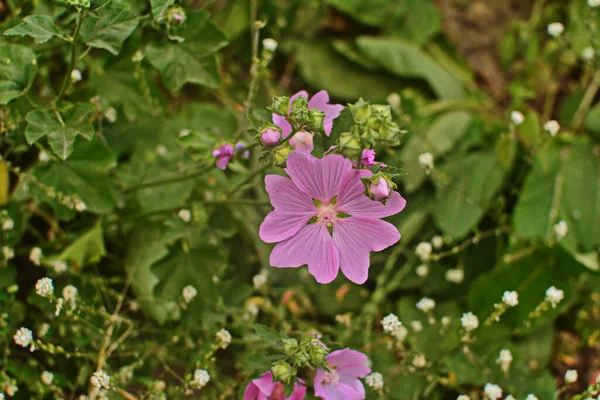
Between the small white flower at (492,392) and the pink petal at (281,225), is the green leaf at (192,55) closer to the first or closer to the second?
the pink petal at (281,225)

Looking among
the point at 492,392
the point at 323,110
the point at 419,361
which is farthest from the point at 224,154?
the point at 492,392

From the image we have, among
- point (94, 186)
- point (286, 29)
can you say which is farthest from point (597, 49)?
point (94, 186)

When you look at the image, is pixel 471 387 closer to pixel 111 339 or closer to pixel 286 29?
pixel 111 339

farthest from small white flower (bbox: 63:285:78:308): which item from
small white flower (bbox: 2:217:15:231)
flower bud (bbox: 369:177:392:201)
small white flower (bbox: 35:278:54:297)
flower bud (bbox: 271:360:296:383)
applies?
flower bud (bbox: 369:177:392:201)

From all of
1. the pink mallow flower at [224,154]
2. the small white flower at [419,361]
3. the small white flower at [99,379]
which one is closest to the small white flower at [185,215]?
the pink mallow flower at [224,154]

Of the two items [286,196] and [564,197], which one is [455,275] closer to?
[564,197]
